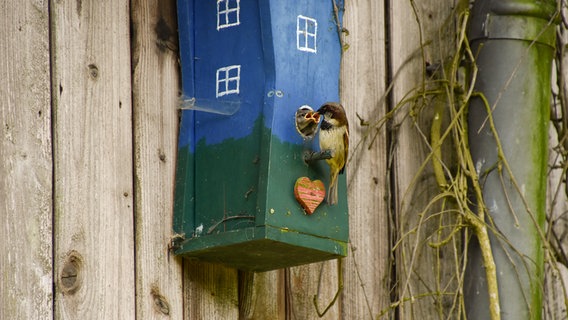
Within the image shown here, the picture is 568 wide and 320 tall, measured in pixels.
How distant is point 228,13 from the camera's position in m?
3.09

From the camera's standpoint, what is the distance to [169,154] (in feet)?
10.3

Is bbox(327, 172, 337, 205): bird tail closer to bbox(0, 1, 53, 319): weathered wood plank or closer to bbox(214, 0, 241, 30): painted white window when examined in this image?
bbox(214, 0, 241, 30): painted white window

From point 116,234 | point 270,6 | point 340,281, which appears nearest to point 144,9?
point 270,6

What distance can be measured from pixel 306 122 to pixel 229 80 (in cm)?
21

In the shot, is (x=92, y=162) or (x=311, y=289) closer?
(x=92, y=162)

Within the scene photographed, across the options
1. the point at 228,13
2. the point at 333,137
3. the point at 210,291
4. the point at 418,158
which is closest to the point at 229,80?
the point at 228,13

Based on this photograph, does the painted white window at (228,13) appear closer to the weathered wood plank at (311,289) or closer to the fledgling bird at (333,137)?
the fledgling bird at (333,137)

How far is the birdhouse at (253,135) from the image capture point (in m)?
2.93

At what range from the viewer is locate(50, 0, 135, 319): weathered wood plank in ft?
9.51

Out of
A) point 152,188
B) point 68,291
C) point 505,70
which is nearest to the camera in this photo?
point 68,291

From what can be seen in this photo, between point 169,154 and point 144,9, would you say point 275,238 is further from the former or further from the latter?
point 144,9

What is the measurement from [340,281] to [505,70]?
659 mm

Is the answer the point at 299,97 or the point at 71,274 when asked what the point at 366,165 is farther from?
the point at 71,274

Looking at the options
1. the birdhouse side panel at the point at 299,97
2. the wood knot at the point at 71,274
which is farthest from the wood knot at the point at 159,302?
the birdhouse side panel at the point at 299,97
